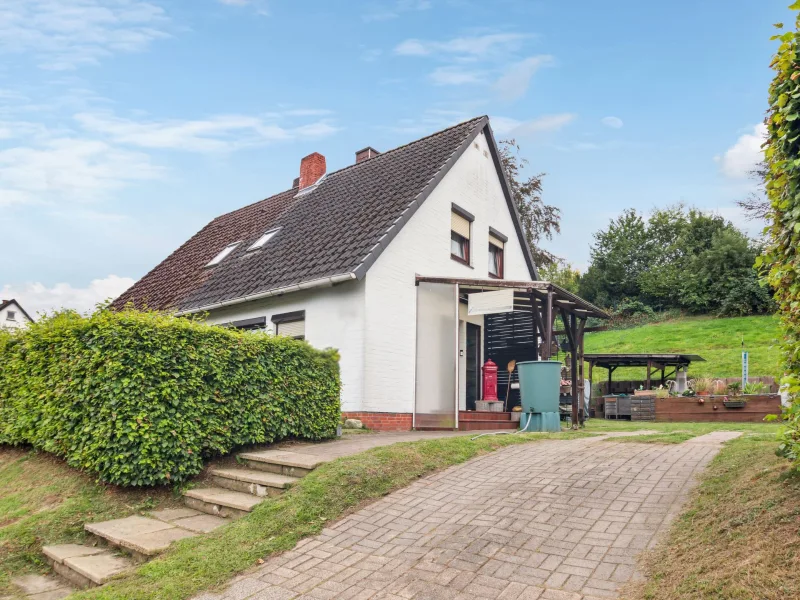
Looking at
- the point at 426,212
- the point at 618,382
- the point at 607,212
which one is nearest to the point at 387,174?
the point at 426,212

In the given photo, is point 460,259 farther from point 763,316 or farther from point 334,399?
point 763,316

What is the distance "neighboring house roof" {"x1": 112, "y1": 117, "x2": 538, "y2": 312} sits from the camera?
12.5 m

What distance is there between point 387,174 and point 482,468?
32.9ft

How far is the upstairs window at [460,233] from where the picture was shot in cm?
1483

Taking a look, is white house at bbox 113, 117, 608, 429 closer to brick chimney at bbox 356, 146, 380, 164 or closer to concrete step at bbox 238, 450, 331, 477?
brick chimney at bbox 356, 146, 380, 164

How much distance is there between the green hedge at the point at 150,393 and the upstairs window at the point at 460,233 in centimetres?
671

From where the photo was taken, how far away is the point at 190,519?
20.8ft

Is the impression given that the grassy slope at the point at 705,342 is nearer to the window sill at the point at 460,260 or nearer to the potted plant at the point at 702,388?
the potted plant at the point at 702,388

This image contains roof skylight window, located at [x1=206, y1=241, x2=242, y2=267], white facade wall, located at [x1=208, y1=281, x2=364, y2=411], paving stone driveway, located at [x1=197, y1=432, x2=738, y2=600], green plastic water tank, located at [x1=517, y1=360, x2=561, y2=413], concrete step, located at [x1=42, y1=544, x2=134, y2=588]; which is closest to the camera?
paving stone driveway, located at [x1=197, y1=432, x2=738, y2=600]

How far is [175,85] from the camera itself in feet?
32.0

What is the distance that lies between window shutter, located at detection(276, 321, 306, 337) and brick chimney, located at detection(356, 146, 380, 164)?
8.19 m

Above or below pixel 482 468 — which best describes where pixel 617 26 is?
above

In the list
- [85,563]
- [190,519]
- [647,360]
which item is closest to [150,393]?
[190,519]

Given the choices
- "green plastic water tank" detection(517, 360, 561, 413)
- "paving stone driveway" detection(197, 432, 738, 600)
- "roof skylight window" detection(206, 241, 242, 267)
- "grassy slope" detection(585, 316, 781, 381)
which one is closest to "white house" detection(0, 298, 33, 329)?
"roof skylight window" detection(206, 241, 242, 267)
